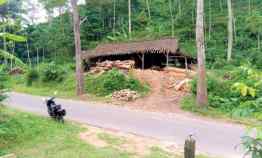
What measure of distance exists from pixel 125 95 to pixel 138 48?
705cm

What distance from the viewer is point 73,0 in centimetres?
1703

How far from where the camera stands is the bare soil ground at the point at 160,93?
13.6 metres

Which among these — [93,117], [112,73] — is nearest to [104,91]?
[112,73]

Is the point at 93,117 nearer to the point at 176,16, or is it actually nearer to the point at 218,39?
the point at 218,39

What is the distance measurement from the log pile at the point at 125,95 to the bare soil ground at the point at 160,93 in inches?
15.6

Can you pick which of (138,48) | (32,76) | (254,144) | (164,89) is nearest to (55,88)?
(32,76)

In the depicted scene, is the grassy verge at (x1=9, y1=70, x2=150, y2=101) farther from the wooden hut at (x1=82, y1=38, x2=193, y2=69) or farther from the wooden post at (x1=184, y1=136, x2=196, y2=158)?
the wooden post at (x1=184, y1=136, x2=196, y2=158)

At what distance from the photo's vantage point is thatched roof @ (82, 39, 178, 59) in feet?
68.6

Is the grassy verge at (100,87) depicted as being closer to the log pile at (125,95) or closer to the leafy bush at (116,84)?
the leafy bush at (116,84)

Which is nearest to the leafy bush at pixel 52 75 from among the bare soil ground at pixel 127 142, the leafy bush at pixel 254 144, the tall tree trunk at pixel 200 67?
the tall tree trunk at pixel 200 67

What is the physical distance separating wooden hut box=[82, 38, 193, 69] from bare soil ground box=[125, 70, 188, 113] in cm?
221

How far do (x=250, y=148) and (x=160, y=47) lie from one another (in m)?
19.1

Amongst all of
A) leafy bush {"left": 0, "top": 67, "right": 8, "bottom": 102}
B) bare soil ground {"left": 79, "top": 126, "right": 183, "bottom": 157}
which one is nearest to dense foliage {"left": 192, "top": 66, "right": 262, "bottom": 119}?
bare soil ground {"left": 79, "top": 126, "right": 183, "bottom": 157}

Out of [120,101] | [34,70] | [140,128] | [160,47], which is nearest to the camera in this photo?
[140,128]
